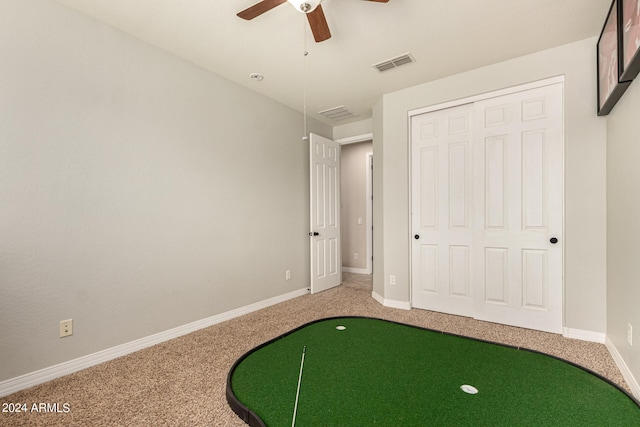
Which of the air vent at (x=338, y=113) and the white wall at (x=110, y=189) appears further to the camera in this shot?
the air vent at (x=338, y=113)

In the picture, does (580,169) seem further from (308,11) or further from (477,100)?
(308,11)

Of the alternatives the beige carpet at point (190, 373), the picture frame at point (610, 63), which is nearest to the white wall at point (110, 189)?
the beige carpet at point (190, 373)

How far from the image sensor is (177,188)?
290cm

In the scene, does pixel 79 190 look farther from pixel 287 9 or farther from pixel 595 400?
pixel 595 400

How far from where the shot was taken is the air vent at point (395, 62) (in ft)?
9.57

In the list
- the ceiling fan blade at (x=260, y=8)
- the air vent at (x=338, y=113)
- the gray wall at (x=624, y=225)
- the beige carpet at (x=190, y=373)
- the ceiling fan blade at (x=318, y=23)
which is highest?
the air vent at (x=338, y=113)

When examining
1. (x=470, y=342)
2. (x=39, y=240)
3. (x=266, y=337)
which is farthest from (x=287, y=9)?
(x=470, y=342)

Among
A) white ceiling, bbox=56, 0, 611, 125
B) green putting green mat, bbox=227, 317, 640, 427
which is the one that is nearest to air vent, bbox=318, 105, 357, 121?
white ceiling, bbox=56, 0, 611, 125

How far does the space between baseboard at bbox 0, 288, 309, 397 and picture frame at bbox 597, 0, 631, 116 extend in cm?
377

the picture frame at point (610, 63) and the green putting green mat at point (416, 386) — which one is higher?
the picture frame at point (610, 63)

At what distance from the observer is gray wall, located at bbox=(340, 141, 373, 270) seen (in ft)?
19.5

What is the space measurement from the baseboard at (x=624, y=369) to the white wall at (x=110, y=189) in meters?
3.25

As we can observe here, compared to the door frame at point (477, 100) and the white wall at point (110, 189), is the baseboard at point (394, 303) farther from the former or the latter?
the white wall at point (110, 189)

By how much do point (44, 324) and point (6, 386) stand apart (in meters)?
0.38
